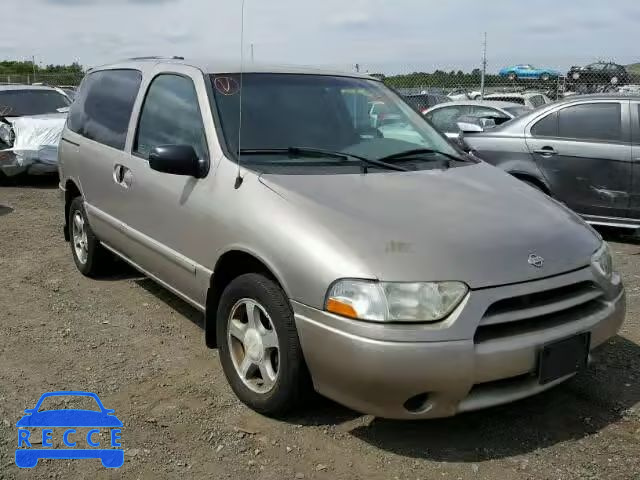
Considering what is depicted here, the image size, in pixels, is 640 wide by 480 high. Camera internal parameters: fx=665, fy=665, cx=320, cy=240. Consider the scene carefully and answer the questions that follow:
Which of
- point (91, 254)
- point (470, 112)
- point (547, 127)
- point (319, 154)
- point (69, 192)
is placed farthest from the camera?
point (470, 112)

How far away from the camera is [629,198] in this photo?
21.5 ft

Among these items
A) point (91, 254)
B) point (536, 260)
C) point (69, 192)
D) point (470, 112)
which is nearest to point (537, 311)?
point (536, 260)

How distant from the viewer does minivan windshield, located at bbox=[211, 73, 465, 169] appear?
3.66 m

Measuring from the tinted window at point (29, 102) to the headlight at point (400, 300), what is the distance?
990 cm

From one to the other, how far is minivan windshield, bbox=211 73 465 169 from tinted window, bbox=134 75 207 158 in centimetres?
18

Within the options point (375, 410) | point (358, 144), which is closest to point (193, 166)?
point (358, 144)

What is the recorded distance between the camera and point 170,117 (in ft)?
13.5

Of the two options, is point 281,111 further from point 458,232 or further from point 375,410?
point 375,410

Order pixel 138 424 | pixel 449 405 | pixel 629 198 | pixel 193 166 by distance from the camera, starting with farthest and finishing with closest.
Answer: pixel 629 198, pixel 193 166, pixel 138 424, pixel 449 405

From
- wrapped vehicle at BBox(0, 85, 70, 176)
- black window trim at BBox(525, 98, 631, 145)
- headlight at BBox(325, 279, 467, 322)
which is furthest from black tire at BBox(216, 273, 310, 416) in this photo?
wrapped vehicle at BBox(0, 85, 70, 176)

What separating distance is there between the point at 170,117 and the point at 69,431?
76.3 inches

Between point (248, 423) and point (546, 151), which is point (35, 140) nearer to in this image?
point (546, 151)

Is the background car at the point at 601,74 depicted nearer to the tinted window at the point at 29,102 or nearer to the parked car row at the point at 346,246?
the tinted window at the point at 29,102

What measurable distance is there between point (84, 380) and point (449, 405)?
6.82 feet
